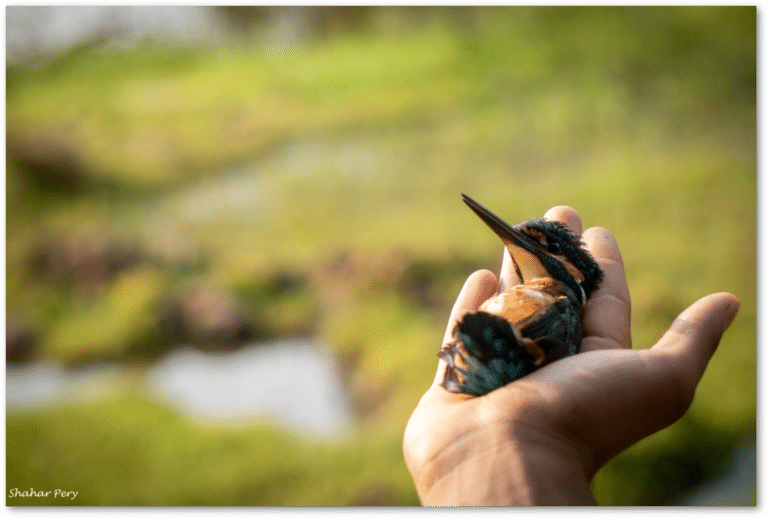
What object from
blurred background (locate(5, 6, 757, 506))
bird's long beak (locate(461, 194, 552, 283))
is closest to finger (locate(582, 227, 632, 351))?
bird's long beak (locate(461, 194, 552, 283))

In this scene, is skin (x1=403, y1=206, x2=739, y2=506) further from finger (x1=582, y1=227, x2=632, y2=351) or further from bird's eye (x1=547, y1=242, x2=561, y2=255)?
bird's eye (x1=547, y1=242, x2=561, y2=255)

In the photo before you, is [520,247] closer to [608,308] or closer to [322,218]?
[608,308]

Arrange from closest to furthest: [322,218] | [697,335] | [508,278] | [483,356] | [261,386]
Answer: [483,356], [697,335], [508,278], [261,386], [322,218]

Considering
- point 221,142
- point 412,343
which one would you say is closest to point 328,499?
point 412,343

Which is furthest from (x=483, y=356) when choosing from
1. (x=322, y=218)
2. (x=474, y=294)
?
(x=322, y=218)

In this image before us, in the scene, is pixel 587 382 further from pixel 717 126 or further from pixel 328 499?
pixel 717 126

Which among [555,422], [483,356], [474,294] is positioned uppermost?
[474,294]
